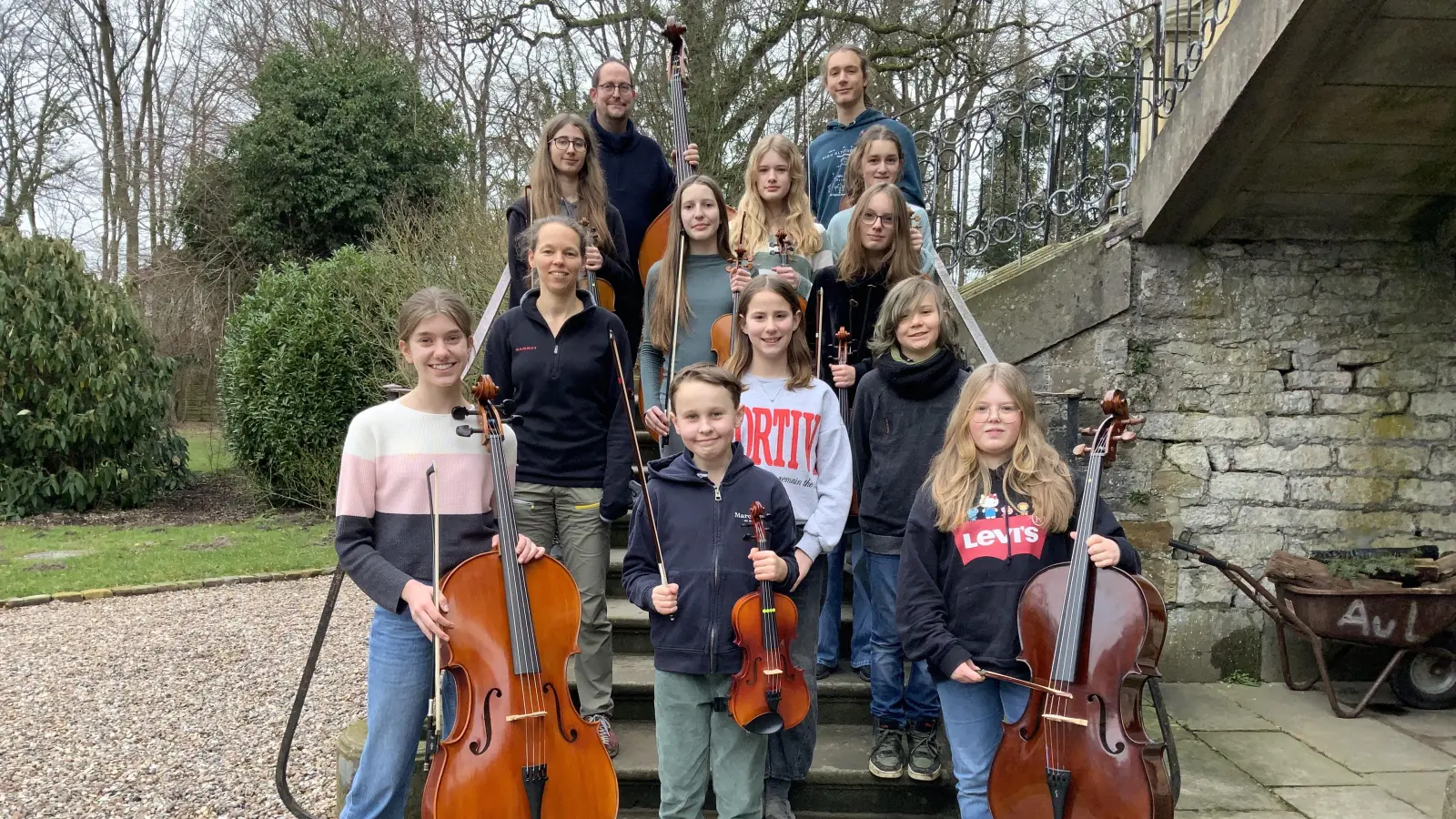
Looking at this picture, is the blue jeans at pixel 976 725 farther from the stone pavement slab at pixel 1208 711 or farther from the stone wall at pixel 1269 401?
the stone wall at pixel 1269 401

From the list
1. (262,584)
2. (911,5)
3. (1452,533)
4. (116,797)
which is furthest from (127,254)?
(1452,533)

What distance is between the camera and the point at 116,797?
3492mm

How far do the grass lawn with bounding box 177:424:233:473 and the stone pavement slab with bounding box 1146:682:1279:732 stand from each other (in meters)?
8.94

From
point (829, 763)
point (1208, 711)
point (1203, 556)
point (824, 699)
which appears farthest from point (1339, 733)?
point (829, 763)

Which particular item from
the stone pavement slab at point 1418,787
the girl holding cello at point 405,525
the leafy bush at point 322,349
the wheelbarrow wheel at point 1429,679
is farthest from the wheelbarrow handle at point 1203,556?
the leafy bush at point 322,349

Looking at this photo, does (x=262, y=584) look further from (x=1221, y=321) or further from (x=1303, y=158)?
(x=1303, y=158)

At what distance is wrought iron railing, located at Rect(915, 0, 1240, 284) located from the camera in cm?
440

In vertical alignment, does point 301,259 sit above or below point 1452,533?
above

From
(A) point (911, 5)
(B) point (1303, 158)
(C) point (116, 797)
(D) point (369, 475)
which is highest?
(A) point (911, 5)

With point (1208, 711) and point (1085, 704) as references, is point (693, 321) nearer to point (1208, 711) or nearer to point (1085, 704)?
point (1085, 704)

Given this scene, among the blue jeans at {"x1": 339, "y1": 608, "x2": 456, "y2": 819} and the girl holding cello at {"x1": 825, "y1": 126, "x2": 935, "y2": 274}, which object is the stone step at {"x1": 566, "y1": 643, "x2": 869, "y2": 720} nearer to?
the blue jeans at {"x1": 339, "y1": 608, "x2": 456, "y2": 819}

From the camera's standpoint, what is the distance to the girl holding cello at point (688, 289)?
11.2ft

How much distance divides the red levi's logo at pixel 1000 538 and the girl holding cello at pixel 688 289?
1323 mm

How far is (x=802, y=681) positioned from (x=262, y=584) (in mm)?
5623
